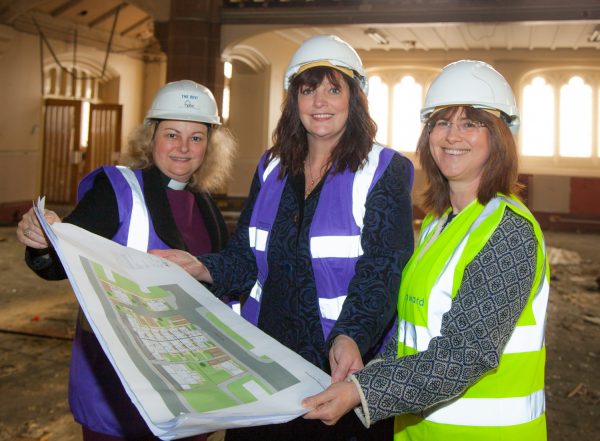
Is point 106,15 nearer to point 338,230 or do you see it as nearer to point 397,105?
point 397,105

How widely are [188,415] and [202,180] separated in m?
1.67

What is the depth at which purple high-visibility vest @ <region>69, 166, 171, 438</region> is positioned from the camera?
210cm

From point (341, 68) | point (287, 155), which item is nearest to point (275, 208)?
point (287, 155)

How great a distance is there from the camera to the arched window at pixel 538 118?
17.4m

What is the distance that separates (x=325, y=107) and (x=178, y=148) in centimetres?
79

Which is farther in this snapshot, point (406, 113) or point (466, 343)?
point (406, 113)

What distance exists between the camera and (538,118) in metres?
17.5

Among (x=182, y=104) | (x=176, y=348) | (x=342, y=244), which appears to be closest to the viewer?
(x=176, y=348)

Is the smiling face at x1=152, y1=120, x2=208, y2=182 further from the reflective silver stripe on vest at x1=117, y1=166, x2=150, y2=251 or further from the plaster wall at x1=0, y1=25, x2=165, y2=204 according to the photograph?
the plaster wall at x1=0, y1=25, x2=165, y2=204

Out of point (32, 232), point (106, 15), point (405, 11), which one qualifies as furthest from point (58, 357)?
point (106, 15)

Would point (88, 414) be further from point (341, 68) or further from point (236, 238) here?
point (341, 68)

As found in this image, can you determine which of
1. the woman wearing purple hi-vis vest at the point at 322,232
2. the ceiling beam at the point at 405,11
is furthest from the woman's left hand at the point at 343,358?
the ceiling beam at the point at 405,11

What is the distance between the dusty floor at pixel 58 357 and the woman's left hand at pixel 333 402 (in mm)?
3101

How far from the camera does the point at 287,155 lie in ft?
6.85
